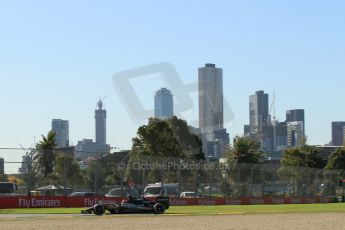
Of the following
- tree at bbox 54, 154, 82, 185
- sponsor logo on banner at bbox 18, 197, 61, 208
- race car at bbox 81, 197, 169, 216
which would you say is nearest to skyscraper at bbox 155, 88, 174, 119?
tree at bbox 54, 154, 82, 185

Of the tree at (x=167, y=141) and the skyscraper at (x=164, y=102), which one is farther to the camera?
the skyscraper at (x=164, y=102)

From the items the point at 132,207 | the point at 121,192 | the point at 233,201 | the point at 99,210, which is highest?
the point at 121,192

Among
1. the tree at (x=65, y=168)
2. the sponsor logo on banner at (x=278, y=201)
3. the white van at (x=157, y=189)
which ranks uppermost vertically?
the tree at (x=65, y=168)

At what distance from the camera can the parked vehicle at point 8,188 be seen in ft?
174

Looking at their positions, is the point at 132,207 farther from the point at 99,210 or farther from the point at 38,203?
the point at 38,203

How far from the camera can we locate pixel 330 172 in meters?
79.4

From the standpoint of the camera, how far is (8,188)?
2160 inches

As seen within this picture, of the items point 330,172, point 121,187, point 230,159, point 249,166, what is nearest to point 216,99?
point 230,159

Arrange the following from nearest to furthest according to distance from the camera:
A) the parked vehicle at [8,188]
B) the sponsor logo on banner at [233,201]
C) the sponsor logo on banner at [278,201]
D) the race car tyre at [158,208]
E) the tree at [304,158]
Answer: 1. the race car tyre at [158,208]
2. the parked vehicle at [8,188]
3. the sponsor logo on banner at [233,201]
4. the sponsor logo on banner at [278,201]
5. the tree at [304,158]

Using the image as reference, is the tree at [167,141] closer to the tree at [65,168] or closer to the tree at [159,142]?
the tree at [159,142]

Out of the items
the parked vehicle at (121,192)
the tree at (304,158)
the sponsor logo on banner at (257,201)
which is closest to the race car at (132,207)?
the parked vehicle at (121,192)

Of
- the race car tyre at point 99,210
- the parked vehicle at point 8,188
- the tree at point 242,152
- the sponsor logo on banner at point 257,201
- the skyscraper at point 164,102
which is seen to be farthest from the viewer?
the skyscraper at point 164,102

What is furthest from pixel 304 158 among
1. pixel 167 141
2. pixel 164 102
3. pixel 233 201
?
pixel 164 102

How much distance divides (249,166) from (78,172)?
1933cm
